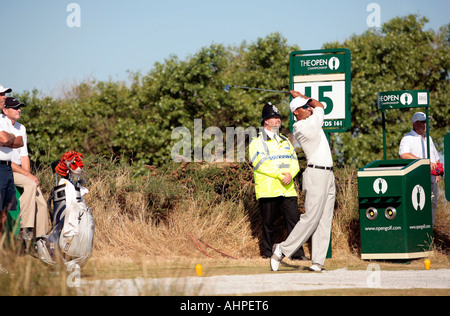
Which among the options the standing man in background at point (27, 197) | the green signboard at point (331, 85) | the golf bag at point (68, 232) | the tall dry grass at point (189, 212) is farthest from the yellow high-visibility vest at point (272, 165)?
the standing man in background at point (27, 197)

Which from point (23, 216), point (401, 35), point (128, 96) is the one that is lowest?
point (23, 216)

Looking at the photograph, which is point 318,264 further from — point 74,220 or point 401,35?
point 401,35

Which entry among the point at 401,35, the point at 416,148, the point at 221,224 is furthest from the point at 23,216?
the point at 401,35

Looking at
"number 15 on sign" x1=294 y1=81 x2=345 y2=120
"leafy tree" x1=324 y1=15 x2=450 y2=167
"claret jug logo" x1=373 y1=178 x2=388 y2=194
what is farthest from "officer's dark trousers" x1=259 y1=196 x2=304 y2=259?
"leafy tree" x1=324 y1=15 x2=450 y2=167

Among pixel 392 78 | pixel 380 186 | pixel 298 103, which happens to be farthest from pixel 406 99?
pixel 392 78

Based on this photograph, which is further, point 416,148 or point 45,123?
point 45,123

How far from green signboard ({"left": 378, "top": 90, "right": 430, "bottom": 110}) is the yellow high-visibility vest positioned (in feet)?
7.09

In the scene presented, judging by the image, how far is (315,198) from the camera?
8.73 metres

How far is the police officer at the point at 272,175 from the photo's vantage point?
33.4 ft

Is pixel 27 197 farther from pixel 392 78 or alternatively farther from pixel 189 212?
pixel 392 78

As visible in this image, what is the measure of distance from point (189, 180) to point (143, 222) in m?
1.40

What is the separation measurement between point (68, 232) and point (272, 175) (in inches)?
133

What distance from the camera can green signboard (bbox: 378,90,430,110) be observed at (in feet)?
36.4
